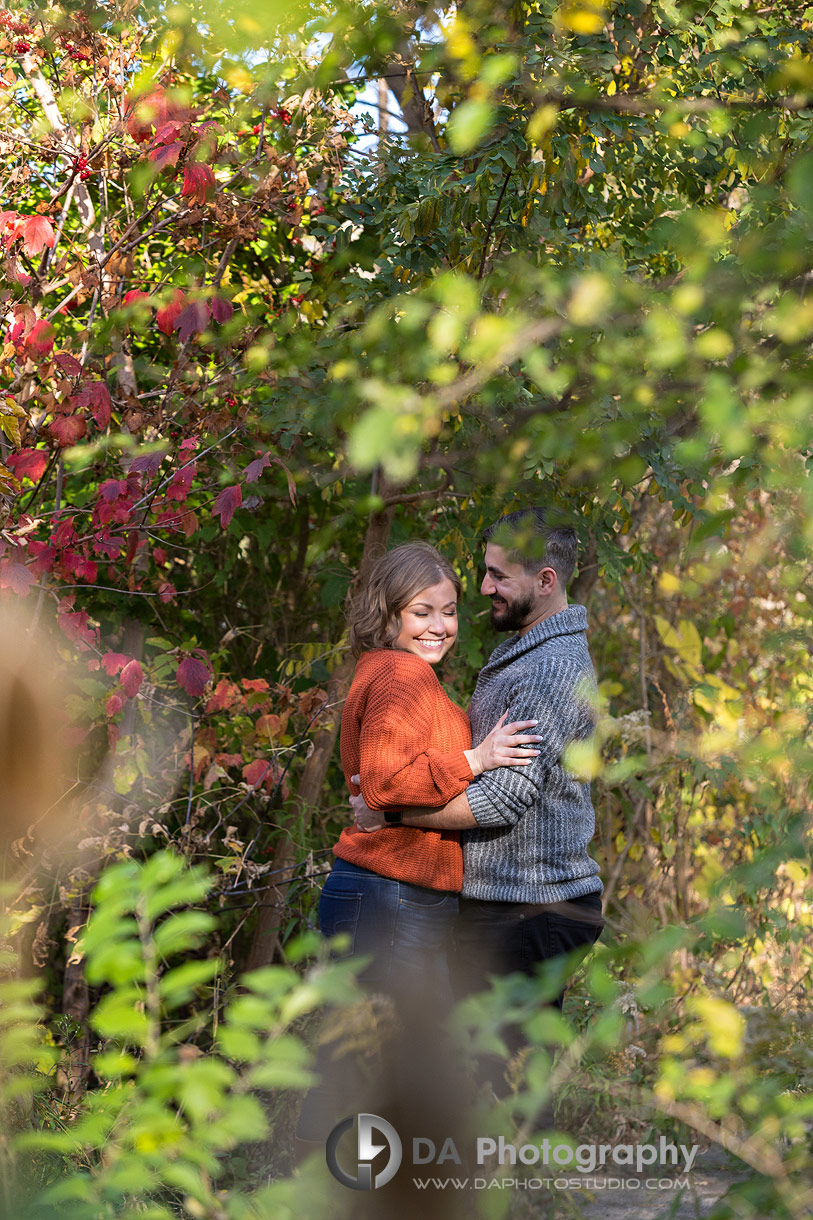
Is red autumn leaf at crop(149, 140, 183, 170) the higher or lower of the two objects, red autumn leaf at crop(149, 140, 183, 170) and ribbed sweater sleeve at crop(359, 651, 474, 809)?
the higher

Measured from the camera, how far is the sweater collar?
2588 millimetres

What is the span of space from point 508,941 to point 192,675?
1.23 meters

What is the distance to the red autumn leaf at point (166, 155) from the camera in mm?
2803

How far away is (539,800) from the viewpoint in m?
2.47

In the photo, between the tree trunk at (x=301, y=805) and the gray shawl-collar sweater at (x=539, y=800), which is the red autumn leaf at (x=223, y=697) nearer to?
the tree trunk at (x=301, y=805)

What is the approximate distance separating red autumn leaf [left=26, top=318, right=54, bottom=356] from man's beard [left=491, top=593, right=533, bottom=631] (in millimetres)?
1435

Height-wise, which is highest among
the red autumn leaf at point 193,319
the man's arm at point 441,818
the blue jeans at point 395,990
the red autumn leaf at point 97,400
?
the red autumn leaf at point 193,319

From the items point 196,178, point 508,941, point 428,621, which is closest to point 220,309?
point 196,178

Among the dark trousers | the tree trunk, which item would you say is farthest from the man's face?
the tree trunk

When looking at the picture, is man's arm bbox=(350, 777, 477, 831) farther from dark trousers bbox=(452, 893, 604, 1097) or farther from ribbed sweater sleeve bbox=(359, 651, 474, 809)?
dark trousers bbox=(452, 893, 604, 1097)

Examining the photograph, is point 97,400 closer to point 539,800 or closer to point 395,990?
point 539,800

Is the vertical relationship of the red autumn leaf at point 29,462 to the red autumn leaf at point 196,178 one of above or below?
below

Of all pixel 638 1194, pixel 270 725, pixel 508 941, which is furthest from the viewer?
pixel 270 725

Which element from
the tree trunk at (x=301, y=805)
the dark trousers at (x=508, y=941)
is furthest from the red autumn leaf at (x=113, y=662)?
the dark trousers at (x=508, y=941)
